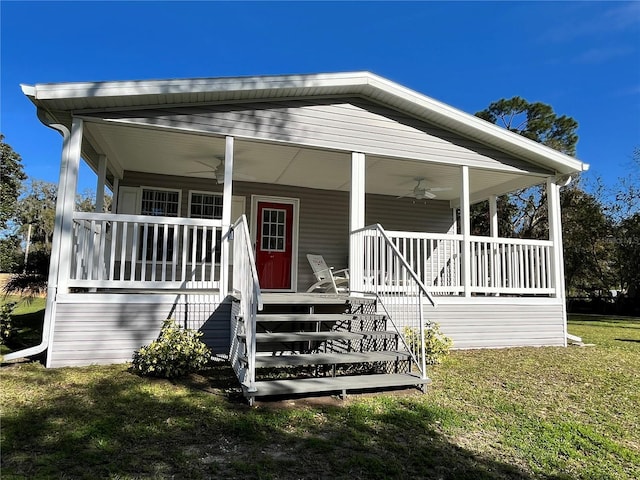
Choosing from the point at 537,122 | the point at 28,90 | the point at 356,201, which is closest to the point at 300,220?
the point at 356,201

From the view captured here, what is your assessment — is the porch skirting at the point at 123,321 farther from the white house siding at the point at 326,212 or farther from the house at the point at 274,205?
the white house siding at the point at 326,212

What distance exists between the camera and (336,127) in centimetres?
644

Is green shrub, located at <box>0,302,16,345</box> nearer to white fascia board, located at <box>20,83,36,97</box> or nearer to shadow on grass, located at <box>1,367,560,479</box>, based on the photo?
shadow on grass, located at <box>1,367,560,479</box>

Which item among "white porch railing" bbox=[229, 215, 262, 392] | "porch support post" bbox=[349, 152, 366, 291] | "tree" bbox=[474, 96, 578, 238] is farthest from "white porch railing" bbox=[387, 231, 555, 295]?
"tree" bbox=[474, 96, 578, 238]

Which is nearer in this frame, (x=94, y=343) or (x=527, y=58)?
(x=94, y=343)

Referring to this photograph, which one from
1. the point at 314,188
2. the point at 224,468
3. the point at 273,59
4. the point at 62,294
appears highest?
the point at 273,59

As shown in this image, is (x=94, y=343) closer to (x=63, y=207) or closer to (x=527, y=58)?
(x=63, y=207)

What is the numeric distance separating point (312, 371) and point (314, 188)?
5.04m

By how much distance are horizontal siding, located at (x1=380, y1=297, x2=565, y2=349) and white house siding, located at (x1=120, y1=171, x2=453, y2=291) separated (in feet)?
10.5

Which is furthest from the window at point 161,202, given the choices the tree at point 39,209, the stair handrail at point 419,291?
the tree at point 39,209

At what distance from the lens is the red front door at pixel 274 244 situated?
8609 mm

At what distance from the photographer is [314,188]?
912 centimetres

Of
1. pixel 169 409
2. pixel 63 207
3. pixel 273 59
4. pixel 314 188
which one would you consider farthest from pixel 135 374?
pixel 273 59

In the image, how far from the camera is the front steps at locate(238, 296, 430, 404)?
3879mm
